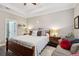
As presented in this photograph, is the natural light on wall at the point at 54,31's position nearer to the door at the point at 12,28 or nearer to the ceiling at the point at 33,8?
the ceiling at the point at 33,8

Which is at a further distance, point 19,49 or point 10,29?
point 19,49

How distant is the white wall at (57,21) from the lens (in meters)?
1.52

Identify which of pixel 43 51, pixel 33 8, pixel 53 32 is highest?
pixel 33 8

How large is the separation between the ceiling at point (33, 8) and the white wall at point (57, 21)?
0.08 meters

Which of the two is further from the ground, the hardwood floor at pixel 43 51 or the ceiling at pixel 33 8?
the ceiling at pixel 33 8

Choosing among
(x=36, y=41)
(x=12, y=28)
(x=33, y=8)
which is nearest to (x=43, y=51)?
(x=36, y=41)

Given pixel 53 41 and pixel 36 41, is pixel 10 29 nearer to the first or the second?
pixel 36 41

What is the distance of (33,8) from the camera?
5.31 feet

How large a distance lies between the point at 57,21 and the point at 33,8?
525mm

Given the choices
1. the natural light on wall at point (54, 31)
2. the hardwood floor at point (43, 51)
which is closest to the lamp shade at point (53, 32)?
the natural light on wall at point (54, 31)

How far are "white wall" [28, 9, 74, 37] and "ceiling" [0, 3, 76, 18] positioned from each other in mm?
78

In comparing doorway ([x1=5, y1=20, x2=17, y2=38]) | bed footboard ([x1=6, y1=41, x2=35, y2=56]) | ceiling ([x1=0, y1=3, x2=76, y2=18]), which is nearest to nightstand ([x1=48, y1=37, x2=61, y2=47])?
bed footboard ([x1=6, y1=41, x2=35, y2=56])

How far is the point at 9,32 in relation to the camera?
1617 millimetres

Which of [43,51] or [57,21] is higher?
[57,21]
